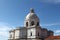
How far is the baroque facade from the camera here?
47.1m

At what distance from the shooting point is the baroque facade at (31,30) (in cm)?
4712

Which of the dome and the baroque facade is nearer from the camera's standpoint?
the baroque facade

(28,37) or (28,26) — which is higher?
(28,26)

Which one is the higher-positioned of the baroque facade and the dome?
the dome

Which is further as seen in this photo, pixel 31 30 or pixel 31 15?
pixel 31 15

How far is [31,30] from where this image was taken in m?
48.0

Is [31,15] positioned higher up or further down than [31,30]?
higher up

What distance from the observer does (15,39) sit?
163 feet

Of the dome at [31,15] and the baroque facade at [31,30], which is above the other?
the dome at [31,15]

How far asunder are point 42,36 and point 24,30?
5.61 metres

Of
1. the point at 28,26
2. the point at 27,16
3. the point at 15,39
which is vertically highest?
the point at 27,16

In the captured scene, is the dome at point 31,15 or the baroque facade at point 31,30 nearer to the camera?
the baroque facade at point 31,30

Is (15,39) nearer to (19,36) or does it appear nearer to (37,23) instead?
(19,36)

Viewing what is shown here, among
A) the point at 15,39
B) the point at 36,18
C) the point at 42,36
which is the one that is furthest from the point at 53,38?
the point at 15,39
